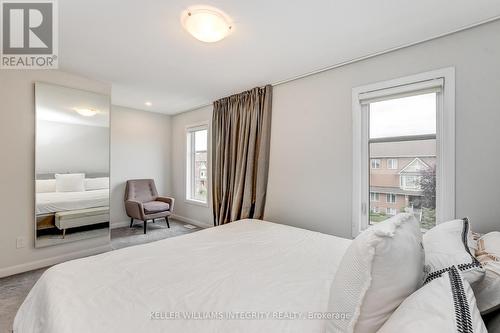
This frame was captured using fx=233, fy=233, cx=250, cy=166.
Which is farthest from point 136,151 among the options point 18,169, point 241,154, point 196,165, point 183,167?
point 241,154

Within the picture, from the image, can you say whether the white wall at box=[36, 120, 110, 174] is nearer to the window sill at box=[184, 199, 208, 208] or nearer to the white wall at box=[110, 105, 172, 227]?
the white wall at box=[110, 105, 172, 227]

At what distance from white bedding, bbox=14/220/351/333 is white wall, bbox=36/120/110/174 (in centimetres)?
210

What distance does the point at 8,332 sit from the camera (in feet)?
5.69

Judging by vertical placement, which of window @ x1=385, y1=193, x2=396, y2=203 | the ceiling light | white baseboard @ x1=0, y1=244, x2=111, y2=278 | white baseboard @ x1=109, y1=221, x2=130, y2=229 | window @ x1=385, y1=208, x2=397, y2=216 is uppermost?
the ceiling light

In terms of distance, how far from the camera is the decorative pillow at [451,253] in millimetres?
879

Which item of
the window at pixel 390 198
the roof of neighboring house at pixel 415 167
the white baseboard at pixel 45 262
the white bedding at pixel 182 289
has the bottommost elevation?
the white baseboard at pixel 45 262

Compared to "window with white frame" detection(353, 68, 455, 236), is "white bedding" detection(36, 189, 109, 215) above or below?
below

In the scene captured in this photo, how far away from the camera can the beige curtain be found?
11.1 feet

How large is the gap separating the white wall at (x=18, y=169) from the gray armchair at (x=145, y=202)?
131 centimetres

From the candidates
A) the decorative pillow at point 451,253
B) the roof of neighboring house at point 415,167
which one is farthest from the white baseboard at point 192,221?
the decorative pillow at point 451,253

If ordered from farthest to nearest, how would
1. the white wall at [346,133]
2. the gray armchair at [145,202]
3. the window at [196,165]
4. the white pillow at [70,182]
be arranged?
the window at [196,165], the gray armchair at [145,202], the white pillow at [70,182], the white wall at [346,133]

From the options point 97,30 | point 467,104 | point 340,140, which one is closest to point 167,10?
point 97,30

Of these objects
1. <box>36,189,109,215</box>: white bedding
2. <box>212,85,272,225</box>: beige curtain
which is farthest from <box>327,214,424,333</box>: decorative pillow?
<box>36,189,109,215</box>: white bedding

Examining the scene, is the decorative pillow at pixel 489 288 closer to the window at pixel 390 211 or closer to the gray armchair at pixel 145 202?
the window at pixel 390 211
